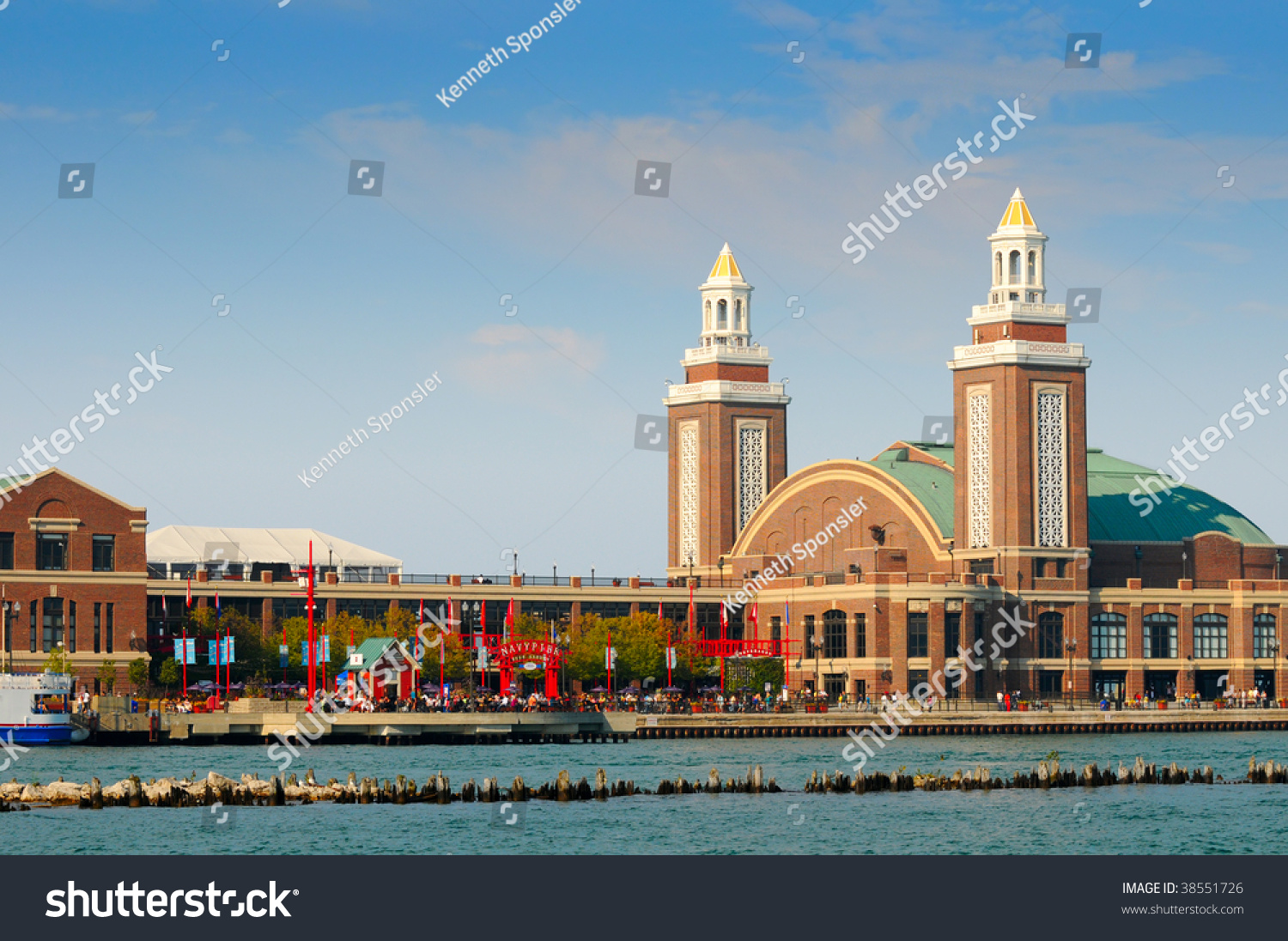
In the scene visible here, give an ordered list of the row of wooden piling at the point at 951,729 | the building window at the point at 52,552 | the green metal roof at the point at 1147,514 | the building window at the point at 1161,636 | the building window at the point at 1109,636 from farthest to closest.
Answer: the green metal roof at the point at 1147,514 < the building window at the point at 1161,636 < the building window at the point at 1109,636 < the building window at the point at 52,552 < the row of wooden piling at the point at 951,729

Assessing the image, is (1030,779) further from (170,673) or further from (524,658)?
(170,673)

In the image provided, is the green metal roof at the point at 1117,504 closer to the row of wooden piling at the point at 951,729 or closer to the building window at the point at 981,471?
the building window at the point at 981,471

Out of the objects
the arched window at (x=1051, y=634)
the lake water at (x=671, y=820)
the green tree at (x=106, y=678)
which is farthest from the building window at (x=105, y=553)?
the arched window at (x=1051, y=634)

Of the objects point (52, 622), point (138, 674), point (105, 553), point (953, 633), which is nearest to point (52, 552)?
point (105, 553)

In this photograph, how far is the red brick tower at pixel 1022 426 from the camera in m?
157

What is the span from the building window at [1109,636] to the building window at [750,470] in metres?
35.1

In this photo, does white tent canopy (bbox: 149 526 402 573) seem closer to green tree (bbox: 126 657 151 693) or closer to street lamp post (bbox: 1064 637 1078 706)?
green tree (bbox: 126 657 151 693)

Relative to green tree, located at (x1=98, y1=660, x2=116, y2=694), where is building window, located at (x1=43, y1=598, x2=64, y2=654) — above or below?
above

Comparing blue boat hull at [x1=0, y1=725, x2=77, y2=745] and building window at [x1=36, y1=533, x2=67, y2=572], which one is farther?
building window at [x1=36, y1=533, x2=67, y2=572]

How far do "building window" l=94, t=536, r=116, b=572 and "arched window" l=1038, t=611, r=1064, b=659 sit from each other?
6499cm

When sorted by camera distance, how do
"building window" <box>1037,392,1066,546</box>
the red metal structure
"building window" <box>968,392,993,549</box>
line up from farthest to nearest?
"building window" <box>968,392,993,549</box>
"building window" <box>1037,392,1066,546</box>
the red metal structure

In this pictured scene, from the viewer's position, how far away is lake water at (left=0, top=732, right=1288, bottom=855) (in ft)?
229

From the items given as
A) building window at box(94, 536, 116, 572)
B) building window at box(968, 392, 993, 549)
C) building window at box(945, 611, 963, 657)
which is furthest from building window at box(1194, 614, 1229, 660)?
building window at box(94, 536, 116, 572)
